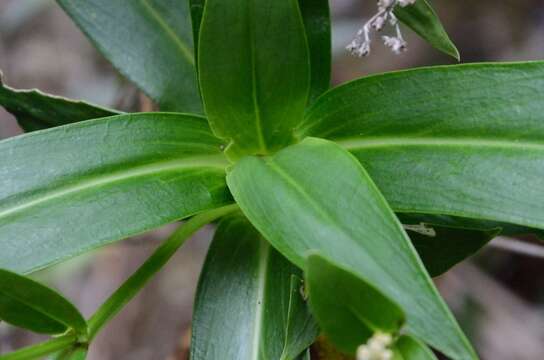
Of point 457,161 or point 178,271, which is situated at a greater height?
point 178,271

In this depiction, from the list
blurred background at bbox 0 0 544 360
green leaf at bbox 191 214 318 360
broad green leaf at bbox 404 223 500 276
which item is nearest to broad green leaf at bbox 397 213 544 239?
broad green leaf at bbox 404 223 500 276

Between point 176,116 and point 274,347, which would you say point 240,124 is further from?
point 274,347

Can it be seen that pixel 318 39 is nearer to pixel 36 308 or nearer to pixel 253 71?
pixel 253 71

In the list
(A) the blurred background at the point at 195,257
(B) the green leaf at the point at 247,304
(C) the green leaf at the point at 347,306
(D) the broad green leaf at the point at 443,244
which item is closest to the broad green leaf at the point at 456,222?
(D) the broad green leaf at the point at 443,244

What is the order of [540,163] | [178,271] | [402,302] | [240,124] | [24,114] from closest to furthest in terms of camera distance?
[402,302] → [540,163] → [240,124] → [24,114] → [178,271]

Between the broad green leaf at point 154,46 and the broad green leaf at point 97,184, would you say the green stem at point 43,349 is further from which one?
the broad green leaf at point 154,46

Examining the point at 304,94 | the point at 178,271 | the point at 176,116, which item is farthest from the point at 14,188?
the point at 178,271
